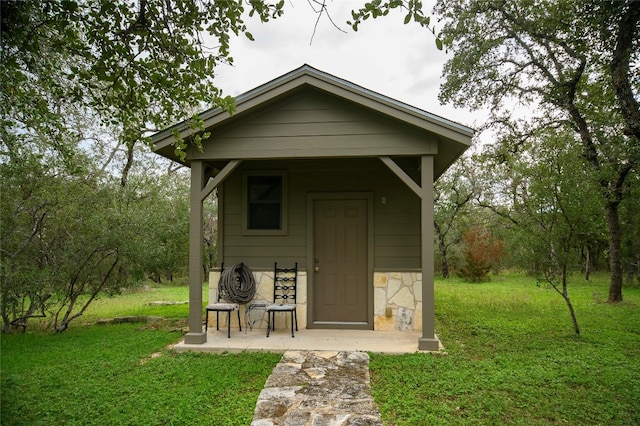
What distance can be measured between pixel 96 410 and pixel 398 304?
4035 mm

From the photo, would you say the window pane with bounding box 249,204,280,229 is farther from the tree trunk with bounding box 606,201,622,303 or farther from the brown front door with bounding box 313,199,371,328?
the tree trunk with bounding box 606,201,622,303

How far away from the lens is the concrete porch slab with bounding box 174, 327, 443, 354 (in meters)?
4.93

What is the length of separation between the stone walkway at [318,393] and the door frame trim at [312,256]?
1.48m

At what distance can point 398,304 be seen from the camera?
6.00 metres

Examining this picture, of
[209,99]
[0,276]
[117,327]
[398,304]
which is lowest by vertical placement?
[117,327]

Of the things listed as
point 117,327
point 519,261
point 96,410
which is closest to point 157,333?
point 117,327

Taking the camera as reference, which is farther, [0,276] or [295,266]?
[295,266]

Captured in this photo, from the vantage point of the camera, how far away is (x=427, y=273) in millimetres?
4934

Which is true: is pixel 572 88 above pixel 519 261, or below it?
above

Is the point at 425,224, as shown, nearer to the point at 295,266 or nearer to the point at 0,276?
the point at 295,266

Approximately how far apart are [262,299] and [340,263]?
51.5 inches

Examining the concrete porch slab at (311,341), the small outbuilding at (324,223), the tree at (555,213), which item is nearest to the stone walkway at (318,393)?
the concrete porch slab at (311,341)

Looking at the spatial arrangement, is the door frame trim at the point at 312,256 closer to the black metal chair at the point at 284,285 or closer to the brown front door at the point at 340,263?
the brown front door at the point at 340,263

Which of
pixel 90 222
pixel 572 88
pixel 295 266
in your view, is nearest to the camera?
pixel 90 222
